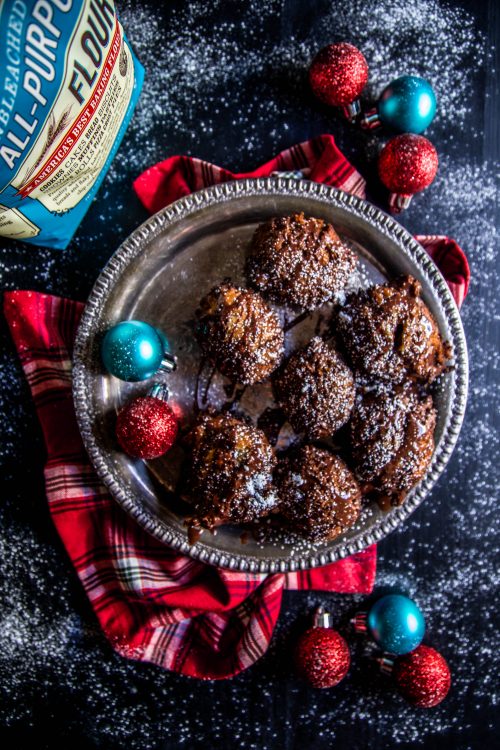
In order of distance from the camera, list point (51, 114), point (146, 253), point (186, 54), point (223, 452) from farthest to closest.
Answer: point (186, 54)
point (146, 253)
point (223, 452)
point (51, 114)

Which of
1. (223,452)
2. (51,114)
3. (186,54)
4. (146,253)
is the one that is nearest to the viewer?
(51,114)

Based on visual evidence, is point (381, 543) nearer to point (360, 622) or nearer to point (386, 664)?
point (360, 622)

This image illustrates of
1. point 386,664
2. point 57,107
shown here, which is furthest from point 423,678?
point 57,107

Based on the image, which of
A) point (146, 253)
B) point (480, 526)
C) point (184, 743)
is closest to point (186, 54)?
point (146, 253)

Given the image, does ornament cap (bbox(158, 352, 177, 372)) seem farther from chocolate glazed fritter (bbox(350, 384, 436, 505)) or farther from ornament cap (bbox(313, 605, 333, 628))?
ornament cap (bbox(313, 605, 333, 628))

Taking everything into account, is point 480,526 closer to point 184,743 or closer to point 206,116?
point 184,743

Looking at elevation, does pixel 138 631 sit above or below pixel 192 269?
below
